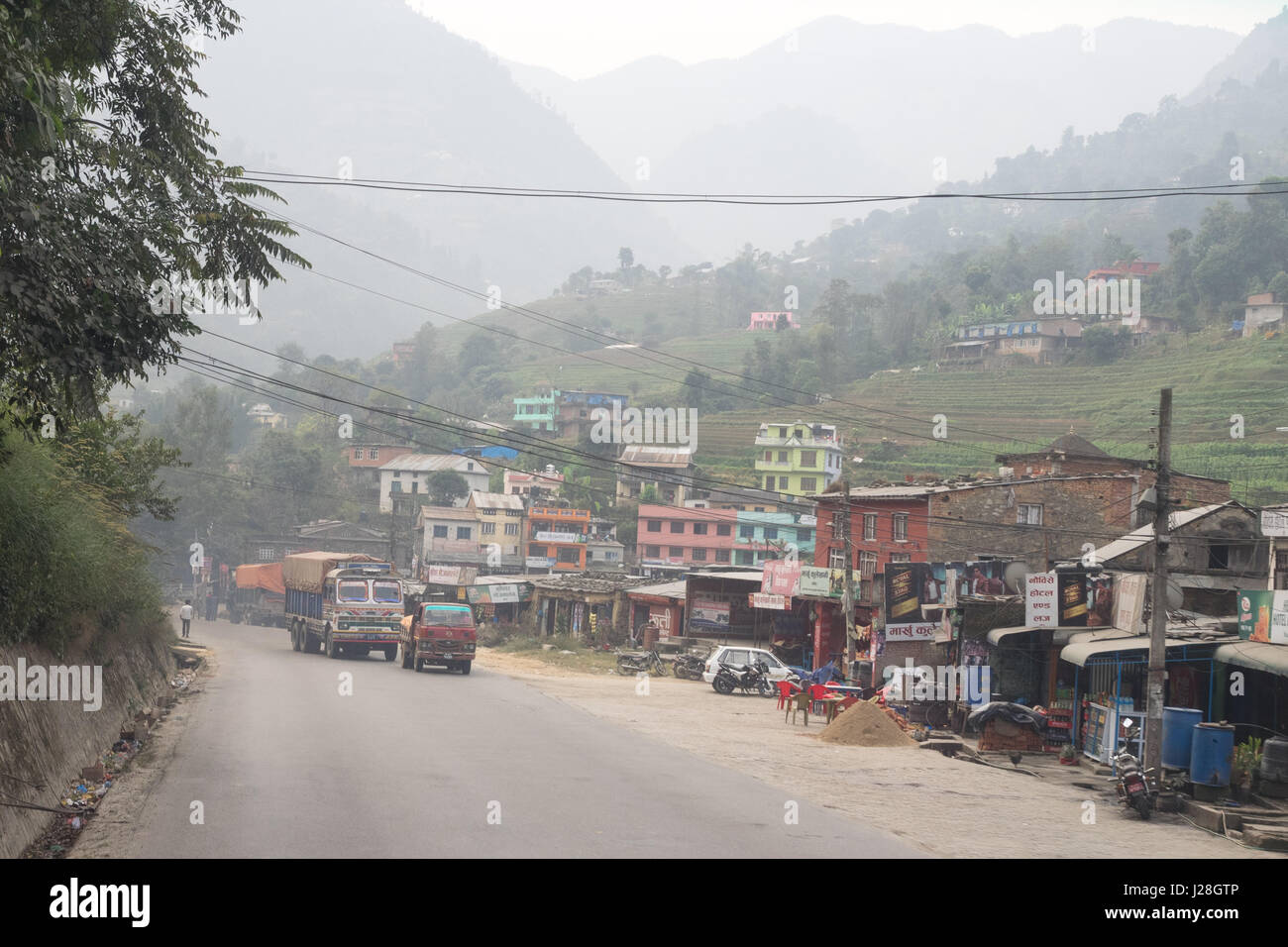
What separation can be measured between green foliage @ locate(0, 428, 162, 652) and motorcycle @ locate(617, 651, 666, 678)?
906 inches

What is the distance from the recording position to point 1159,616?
1739cm

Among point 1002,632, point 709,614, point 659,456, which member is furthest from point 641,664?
point 659,456

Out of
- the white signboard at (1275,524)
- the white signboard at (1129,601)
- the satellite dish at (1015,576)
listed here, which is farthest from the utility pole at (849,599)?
the white signboard at (1275,524)

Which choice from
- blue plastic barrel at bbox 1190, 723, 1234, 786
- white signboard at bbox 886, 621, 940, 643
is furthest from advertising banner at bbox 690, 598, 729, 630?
blue plastic barrel at bbox 1190, 723, 1234, 786

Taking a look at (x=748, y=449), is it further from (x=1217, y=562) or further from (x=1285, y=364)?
(x=1217, y=562)

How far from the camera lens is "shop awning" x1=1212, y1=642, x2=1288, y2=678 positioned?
17.2 metres

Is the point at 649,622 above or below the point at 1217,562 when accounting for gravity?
below

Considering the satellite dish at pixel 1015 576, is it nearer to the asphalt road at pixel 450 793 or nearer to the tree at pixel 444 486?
the asphalt road at pixel 450 793

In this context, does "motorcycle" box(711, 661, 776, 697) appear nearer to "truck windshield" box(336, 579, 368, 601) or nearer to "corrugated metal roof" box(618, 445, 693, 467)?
"truck windshield" box(336, 579, 368, 601)

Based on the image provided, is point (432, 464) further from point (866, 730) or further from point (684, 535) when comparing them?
point (866, 730)

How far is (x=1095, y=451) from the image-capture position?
52812 mm

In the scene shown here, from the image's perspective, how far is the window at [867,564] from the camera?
4964 centimetres
